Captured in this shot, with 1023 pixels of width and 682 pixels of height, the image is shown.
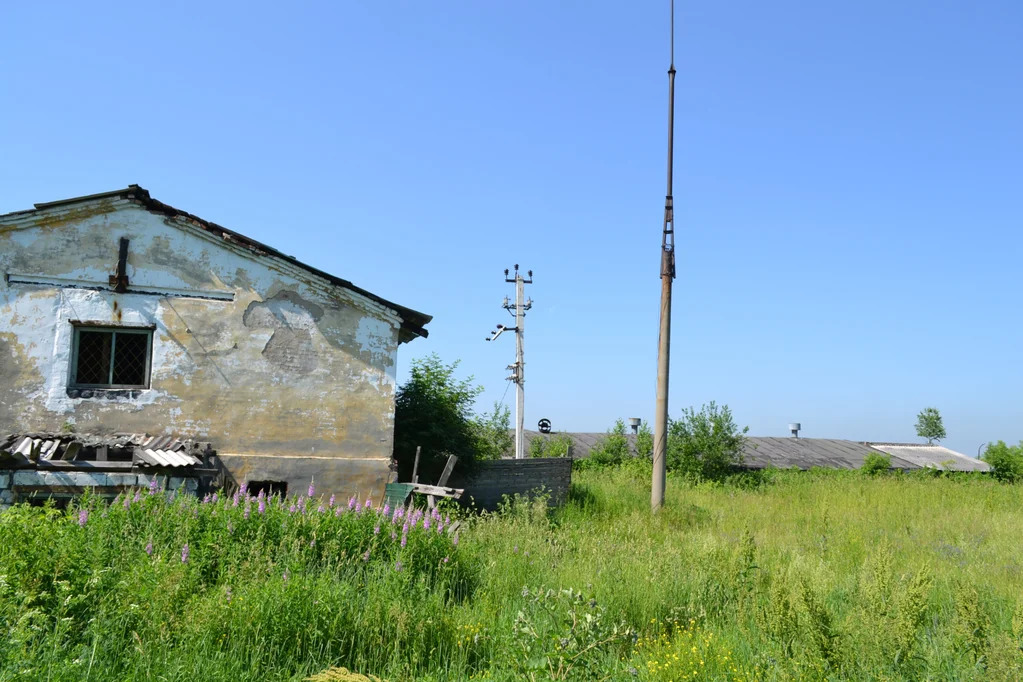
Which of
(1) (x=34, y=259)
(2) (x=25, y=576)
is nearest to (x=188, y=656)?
(2) (x=25, y=576)

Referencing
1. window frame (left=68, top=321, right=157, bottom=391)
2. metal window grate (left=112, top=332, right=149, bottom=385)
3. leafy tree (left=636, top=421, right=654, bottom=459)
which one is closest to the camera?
window frame (left=68, top=321, right=157, bottom=391)

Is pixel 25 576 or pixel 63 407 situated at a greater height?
pixel 63 407

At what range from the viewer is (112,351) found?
535 inches

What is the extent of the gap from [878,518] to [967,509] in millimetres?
2555

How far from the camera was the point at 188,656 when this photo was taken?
546 centimetres

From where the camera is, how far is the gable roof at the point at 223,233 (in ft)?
43.7

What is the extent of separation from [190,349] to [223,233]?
2.09m

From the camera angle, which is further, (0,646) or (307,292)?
(307,292)

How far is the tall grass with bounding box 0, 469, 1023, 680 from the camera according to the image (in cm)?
545

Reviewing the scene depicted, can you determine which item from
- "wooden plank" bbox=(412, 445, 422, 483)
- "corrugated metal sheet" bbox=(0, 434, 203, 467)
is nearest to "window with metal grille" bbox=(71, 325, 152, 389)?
"corrugated metal sheet" bbox=(0, 434, 203, 467)

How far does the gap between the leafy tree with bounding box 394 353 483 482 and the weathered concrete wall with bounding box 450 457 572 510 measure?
41 centimetres

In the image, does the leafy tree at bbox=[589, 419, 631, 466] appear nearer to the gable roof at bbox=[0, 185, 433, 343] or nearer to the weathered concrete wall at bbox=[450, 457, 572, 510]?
the weathered concrete wall at bbox=[450, 457, 572, 510]

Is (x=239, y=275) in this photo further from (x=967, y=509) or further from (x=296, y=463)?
(x=967, y=509)

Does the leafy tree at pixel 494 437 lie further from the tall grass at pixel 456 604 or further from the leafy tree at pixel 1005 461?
the leafy tree at pixel 1005 461
